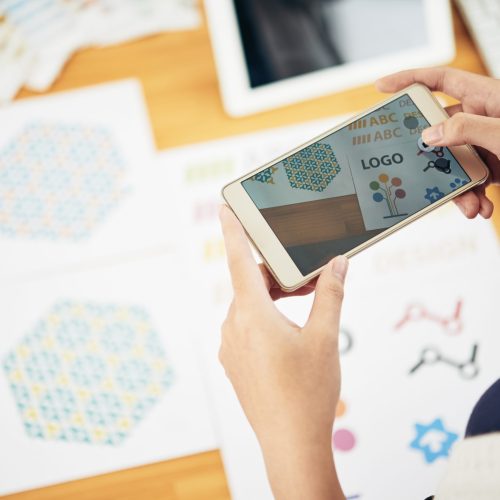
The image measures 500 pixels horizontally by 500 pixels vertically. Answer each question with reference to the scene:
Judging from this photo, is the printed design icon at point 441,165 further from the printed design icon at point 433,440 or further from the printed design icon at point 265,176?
the printed design icon at point 433,440

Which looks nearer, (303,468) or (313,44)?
(303,468)

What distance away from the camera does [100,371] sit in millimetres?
713

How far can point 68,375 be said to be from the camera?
0.71 metres

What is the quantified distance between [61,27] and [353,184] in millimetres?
518

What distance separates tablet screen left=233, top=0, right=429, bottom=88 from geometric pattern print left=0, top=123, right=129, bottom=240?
23cm

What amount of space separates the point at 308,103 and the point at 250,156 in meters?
0.11

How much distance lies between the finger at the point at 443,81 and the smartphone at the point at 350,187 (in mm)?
27

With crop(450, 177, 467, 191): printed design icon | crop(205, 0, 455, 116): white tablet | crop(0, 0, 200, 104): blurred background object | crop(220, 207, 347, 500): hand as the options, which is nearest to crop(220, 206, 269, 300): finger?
crop(220, 207, 347, 500): hand

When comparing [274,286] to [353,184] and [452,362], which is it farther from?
[452,362]

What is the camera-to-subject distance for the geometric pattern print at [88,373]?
0.70 meters

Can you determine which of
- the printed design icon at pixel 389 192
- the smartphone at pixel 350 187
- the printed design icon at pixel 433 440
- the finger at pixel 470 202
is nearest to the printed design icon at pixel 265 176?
the smartphone at pixel 350 187

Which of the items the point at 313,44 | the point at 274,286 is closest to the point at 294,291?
the point at 274,286

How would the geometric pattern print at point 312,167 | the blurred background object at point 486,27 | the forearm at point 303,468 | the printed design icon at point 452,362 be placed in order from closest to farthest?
the forearm at point 303,468 < the geometric pattern print at point 312,167 < the printed design icon at point 452,362 < the blurred background object at point 486,27

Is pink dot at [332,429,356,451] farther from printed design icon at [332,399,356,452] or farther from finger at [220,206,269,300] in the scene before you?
finger at [220,206,269,300]
